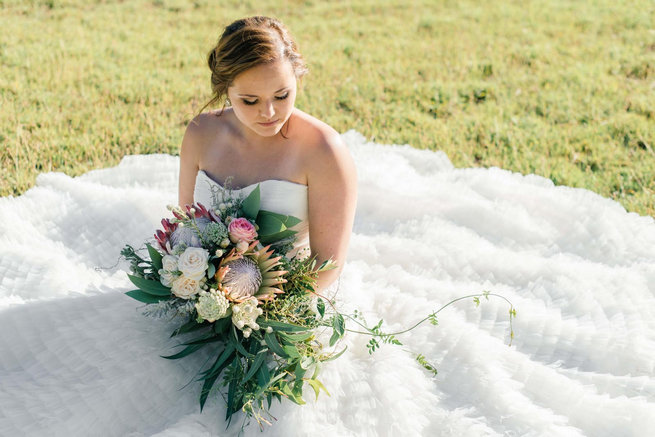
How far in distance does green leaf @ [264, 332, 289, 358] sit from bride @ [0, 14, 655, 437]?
226 mm

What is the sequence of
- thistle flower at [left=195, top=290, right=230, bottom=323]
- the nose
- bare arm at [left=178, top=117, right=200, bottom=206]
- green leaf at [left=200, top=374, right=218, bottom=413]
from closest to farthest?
1. thistle flower at [left=195, top=290, right=230, bottom=323]
2. green leaf at [left=200, top=374, right=218, bottom=413]
3. the nose
4. bare arm at [left=178, top=117, right=200, bottom=206]

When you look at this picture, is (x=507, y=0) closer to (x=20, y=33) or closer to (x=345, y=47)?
(x=345, y=47)

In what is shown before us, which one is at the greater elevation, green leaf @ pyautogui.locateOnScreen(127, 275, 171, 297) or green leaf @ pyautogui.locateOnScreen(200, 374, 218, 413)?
green leaf @ pyautogui.locateOnScreen(127, 275, 171, 297)

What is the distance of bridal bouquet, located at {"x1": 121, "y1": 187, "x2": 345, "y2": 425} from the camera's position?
2320 mm

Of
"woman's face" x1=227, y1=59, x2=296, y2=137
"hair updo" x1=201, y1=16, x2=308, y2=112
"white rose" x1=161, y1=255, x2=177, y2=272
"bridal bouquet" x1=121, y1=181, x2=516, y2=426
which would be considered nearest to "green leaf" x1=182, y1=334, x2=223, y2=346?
"bridal bouquet" x1=121, y1=181, x2=516, y2=426

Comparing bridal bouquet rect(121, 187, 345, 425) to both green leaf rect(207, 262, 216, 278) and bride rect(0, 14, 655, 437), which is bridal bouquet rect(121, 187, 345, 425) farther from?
bride rect(0, 14, 655, 437)

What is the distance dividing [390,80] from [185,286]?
480 centimetres

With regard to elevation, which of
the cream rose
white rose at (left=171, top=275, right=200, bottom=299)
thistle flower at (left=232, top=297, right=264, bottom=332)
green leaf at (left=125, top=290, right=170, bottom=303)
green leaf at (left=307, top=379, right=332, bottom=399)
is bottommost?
green leaf at (left=307, top=379, right=332, bottom=399)

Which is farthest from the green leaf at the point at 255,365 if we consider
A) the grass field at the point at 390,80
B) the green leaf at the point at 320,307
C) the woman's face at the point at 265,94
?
the grass field at the point at 390,80

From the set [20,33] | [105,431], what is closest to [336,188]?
[105,431]

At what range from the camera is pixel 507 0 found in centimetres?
916

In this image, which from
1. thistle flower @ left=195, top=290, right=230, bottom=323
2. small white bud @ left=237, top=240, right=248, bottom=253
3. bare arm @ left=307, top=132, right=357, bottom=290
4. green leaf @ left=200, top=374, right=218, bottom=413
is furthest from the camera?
bare arm @ left=307, top=132, right=357, bottom=290

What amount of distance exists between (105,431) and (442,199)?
108 inches

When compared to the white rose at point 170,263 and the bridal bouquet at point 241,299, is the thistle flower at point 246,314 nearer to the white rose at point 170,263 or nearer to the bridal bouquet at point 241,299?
the bridal bouquet at point 241,299
